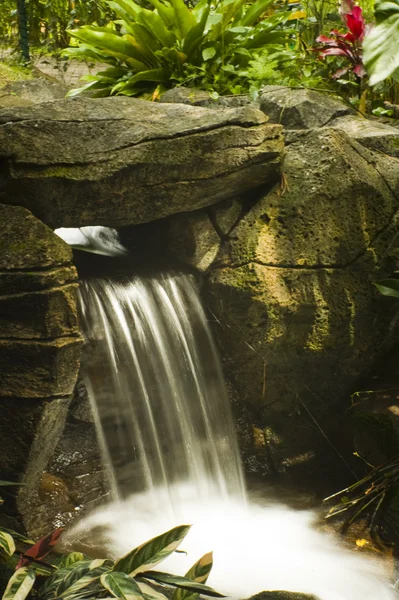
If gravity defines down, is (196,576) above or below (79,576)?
below

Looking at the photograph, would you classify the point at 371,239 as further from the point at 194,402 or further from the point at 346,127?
the point at 194,402

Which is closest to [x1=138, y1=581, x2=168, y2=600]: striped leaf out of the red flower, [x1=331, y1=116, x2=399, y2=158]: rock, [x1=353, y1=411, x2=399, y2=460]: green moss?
[x1=353, y1=411, x2=399, y2=460]: green moss

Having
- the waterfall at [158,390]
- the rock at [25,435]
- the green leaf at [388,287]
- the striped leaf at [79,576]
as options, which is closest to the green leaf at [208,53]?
the waterfall at [158,390]

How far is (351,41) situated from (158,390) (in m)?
3.37

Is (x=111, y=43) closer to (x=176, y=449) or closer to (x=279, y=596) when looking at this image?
(x=176, y=449)

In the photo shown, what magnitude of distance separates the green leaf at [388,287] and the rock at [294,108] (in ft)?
5.49

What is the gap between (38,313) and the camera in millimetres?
3588

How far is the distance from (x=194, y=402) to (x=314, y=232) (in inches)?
56.3

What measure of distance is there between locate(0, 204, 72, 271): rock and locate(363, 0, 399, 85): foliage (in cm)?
183

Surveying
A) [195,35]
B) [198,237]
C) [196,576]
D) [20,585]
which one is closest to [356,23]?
[195,35]

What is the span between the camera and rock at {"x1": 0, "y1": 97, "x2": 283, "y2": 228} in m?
3.72

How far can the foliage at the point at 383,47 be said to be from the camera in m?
2.88

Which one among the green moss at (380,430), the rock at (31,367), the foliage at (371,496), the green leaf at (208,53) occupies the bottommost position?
the foliage at (371,496)

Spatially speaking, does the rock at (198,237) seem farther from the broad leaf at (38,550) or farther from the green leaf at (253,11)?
the green leaf at (253,11)
